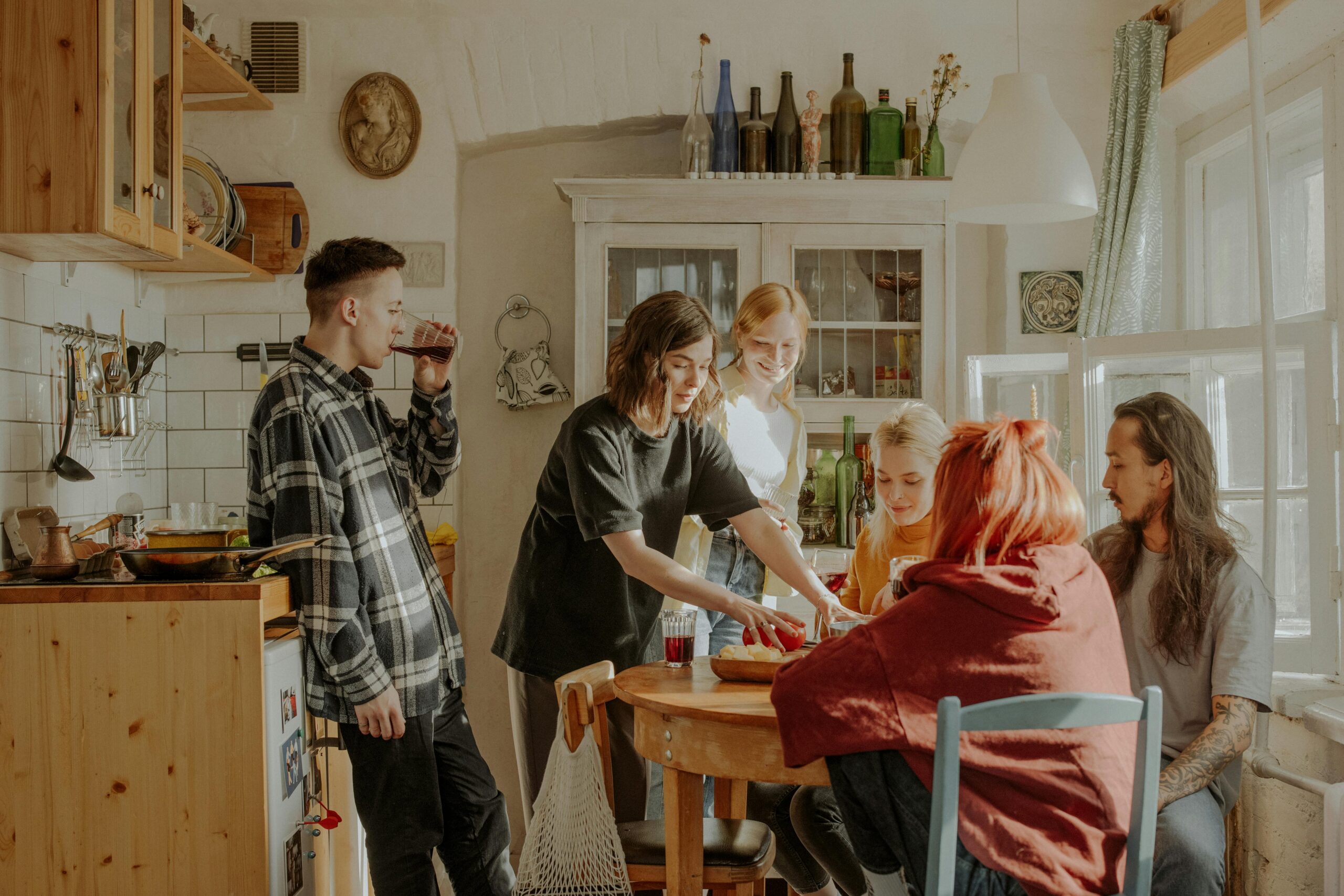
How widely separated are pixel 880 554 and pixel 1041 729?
3.41ft

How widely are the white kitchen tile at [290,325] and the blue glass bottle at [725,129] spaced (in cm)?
141

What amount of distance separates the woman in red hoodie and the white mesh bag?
1.51ft

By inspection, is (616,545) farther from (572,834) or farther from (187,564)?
(187,564)

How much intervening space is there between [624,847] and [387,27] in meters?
2.71

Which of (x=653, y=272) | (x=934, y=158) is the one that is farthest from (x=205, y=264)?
(x=934, y=158)

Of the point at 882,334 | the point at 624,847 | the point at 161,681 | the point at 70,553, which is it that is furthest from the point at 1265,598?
the point at 70,553

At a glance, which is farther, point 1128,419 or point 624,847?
point 1128,419

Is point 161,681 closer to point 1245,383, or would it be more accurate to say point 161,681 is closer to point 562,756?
point 562,756

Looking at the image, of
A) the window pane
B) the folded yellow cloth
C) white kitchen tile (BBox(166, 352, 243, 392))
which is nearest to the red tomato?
the window pane

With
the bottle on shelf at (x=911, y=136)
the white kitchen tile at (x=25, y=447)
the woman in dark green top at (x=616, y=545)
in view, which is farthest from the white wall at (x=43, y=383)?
the bottle on shelf at (x=911, y=136)

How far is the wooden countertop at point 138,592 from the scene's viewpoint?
1.88 metres

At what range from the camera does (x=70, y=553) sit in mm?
2002

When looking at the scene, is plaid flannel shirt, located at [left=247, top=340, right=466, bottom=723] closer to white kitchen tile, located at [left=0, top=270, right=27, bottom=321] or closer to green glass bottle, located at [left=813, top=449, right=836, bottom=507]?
white kitchen tile, located at [left=0, top=270, right=27, bottom=321]

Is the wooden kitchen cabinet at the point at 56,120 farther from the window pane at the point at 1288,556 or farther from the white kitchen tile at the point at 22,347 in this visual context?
the window pane at the point at 1288,556
